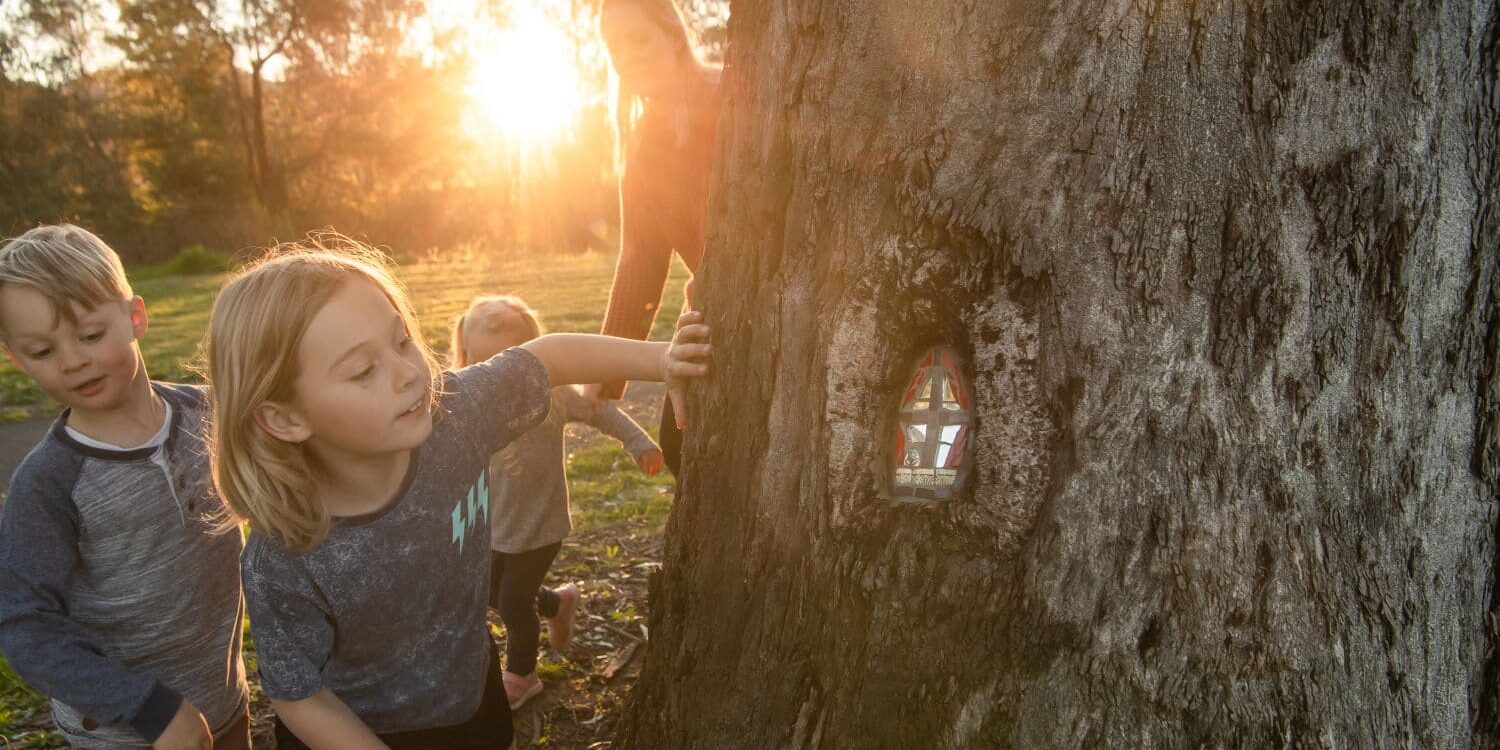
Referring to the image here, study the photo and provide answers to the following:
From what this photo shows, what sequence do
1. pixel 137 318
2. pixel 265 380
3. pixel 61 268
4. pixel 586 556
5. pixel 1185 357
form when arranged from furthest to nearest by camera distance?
1. pixel 586 556
2. pixel 137 318
3. pixel 61 268
4. pixel 265 380
5. pixel 1185 357

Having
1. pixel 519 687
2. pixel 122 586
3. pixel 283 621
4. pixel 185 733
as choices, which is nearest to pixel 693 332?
pixel 283 621

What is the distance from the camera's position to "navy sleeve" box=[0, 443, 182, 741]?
2.03 metres

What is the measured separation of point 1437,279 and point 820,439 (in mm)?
1092

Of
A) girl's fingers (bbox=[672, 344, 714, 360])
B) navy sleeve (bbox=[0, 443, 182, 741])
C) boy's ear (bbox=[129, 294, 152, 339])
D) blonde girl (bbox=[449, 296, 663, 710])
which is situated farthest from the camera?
blonde girl (bbox=[449, 296, 663, 710])

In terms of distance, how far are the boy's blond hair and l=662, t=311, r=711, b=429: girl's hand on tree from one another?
4.58 ft

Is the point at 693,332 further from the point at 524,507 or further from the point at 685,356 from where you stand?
the point at 524,507

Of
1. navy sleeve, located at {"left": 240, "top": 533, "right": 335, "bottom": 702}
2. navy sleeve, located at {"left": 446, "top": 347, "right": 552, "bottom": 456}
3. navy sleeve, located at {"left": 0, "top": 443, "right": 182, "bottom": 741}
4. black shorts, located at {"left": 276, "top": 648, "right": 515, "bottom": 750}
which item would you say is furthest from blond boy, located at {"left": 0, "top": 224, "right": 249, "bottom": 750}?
navy sleeve, located at {"left": 446, "top": 347, "right": 552, "bottom": 456}

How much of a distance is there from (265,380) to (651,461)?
182cm

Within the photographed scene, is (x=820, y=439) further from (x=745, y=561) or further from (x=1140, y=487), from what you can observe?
(x=1140, y=487)

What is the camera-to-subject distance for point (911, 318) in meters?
1.73

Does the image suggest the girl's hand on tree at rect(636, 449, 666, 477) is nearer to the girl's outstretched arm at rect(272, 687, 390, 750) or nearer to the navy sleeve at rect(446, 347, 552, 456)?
the navy sleeve at rect(446, 347, 552, 456)

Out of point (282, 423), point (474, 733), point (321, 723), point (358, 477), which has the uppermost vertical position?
point (282, 423)

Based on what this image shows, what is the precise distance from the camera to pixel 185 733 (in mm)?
2090

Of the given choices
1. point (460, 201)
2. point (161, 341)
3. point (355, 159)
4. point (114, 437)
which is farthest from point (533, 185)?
point (114, 437)
